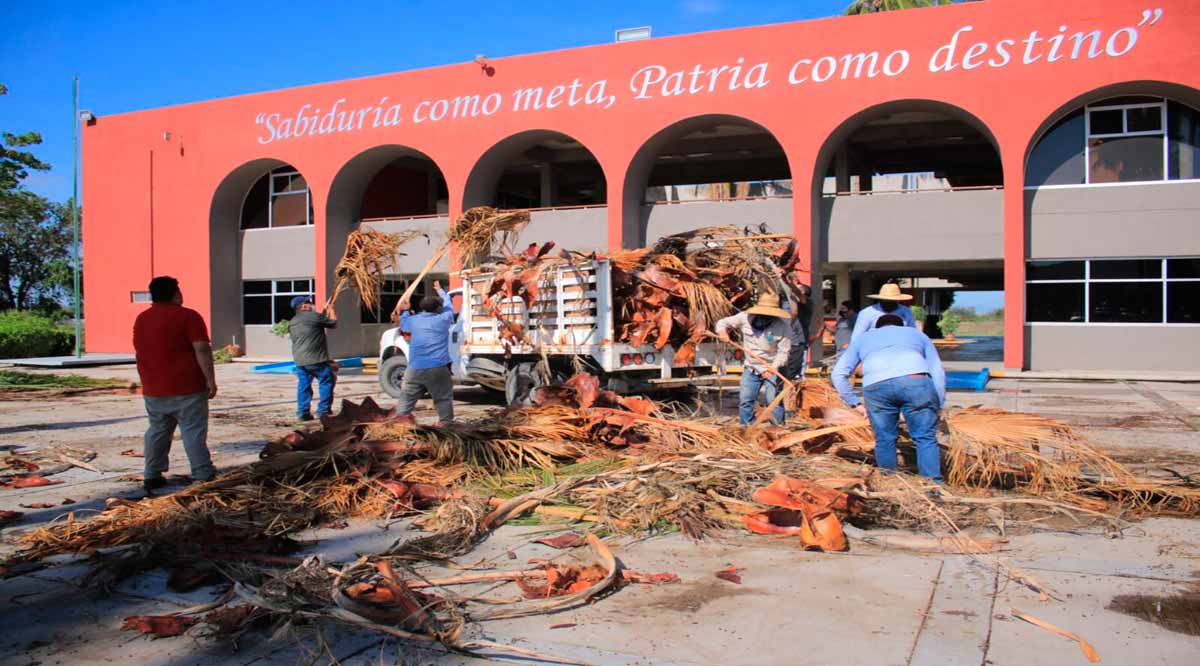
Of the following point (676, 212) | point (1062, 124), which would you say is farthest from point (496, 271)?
point (1062, 124)

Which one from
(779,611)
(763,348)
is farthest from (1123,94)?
(779,611)

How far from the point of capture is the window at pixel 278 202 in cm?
2544

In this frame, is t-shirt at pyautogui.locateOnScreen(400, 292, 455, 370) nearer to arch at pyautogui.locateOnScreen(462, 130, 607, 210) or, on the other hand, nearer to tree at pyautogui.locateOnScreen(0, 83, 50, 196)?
arch at pyautogui.locateOnScreen(462, 130, 607, 210)

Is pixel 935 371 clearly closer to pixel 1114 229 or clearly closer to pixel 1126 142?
pixel 1114 229

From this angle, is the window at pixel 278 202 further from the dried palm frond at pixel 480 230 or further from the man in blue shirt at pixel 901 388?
the man in blue shirt at pixel 901 388

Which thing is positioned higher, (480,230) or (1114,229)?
(1114,229)

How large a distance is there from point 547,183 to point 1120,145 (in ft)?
49.4

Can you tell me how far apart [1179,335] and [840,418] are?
46.1ft

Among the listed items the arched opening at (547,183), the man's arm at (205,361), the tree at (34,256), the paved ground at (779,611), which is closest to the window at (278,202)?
the arched opening at (547,183)

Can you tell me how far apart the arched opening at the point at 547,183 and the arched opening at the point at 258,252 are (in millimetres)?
6046

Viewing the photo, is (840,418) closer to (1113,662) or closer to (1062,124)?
(1113,662)

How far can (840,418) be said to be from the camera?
23.2 feet

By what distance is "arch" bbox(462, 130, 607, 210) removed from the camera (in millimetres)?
22016

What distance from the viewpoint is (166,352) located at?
642 centimetres
